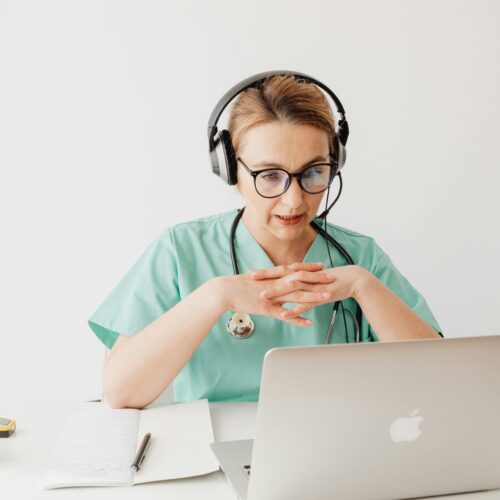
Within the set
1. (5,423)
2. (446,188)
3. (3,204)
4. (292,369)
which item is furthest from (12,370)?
(292,369)

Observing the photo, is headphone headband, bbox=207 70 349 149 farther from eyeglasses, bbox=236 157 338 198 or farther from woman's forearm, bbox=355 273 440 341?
woman's forearm, bbox=355 273 440 341

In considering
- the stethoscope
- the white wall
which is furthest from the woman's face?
the white wall

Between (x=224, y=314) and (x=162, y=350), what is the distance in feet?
0.62

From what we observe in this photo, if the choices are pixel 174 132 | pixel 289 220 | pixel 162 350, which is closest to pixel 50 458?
pixel 162 350

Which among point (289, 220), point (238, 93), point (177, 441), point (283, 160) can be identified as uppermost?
point (238, 93)

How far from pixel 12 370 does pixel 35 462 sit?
134 cm

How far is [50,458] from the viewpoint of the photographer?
1.13m

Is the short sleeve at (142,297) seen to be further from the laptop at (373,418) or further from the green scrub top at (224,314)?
the laptop at (373,418)

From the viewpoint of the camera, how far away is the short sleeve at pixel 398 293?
5.27 feet

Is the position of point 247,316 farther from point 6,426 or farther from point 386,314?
point 6,426

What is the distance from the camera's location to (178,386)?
5.11ft

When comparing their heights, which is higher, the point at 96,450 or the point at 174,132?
the point at 174,132

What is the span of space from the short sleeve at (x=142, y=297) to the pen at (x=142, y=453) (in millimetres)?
347

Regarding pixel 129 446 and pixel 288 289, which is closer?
pixel 129 446
